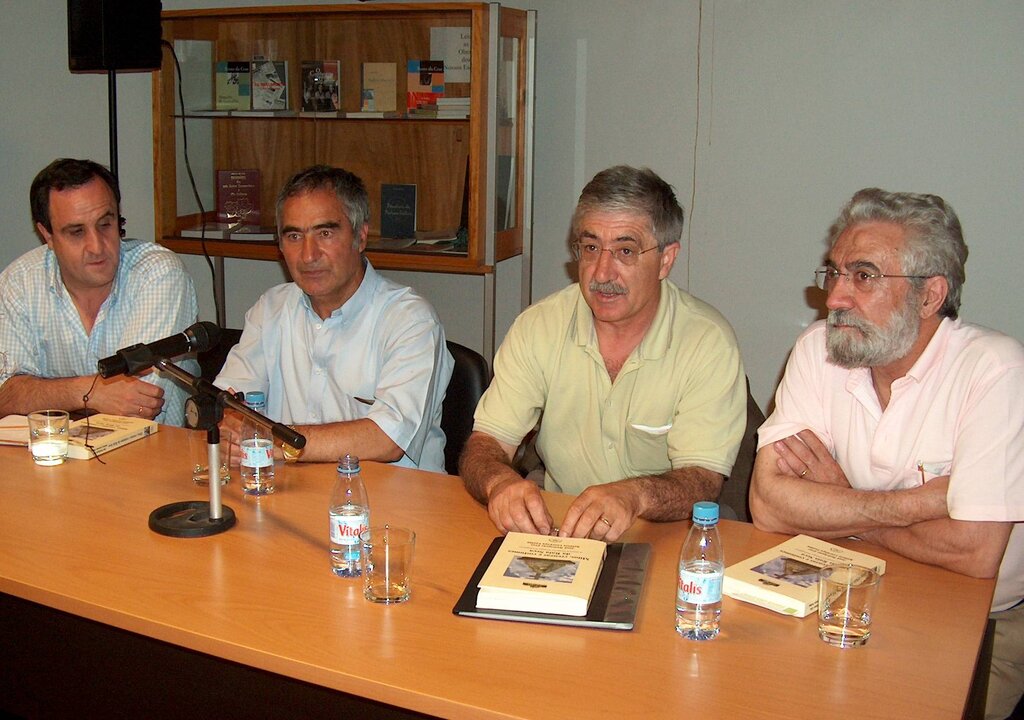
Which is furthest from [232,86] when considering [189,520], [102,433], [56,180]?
[189,520]

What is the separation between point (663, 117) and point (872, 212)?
7.47ft

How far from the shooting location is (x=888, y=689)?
1531 millimetres

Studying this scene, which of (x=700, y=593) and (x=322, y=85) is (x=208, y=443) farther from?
(x=322, y=85)

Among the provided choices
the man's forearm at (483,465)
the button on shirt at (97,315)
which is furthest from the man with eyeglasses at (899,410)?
the button on shirt at (97,315)

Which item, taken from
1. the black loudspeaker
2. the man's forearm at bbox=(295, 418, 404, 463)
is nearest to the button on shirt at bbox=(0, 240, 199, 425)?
the man's forearm at bbox=(295, 418, 404, 463)

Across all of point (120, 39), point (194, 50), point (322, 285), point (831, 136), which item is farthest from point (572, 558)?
point (194, 50)

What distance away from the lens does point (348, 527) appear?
6.31ft

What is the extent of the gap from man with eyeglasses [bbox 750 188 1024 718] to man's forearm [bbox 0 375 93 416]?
194cm

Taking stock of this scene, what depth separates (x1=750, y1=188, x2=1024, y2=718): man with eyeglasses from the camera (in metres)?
2.05

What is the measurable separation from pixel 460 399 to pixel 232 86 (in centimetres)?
264

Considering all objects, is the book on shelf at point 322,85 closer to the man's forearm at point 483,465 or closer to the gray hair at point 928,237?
the man's forearm at point 483,465

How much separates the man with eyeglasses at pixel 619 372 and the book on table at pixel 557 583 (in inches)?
14.7

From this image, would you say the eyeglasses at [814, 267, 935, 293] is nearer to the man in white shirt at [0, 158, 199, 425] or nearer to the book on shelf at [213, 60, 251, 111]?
the man in white shirt at [0, 158, 199, 425]

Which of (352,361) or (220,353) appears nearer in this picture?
(352,361)
